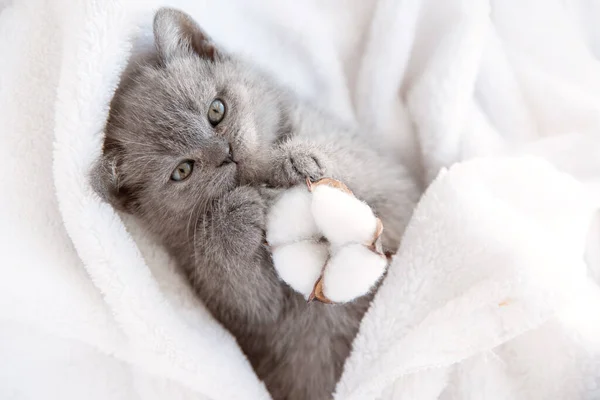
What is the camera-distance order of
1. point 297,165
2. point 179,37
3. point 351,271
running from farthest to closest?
point 179,37, point 297,165, point 351,271

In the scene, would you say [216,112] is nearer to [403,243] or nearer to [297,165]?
[297,165]

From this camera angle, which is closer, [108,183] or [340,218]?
[340,218]

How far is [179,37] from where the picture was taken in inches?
37.3

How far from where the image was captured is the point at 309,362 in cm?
91

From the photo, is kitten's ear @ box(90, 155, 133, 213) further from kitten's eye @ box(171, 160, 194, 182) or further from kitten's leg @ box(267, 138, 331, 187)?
kitten's leg @ box(267, 138, 331, 187)

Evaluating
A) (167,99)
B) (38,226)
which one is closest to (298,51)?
(167,99)

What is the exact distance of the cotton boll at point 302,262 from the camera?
0.73m

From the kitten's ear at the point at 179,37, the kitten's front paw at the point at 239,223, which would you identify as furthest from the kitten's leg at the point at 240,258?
the kitten's ear at the point at 179,37

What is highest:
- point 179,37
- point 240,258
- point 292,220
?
point 179,37

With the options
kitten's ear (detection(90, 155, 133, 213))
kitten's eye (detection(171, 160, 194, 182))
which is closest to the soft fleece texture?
kitten's ear (detection(90, 155, 133, 213))

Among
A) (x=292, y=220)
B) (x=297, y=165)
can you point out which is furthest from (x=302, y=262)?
(x=297, y=165)

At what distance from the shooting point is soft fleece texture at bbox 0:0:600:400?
788mm

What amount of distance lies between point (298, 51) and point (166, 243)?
1.69 feet

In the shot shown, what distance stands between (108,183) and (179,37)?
12.0 inches
